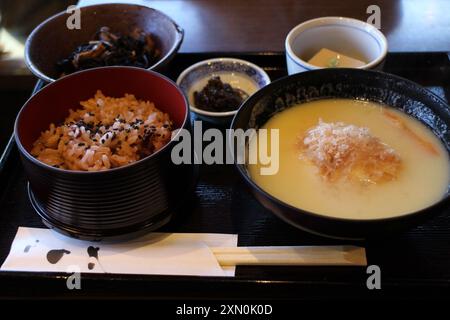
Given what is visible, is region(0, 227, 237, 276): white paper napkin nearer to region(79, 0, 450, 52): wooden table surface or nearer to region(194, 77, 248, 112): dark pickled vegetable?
region(194, 77, 248, 112): dark pickled vegetable

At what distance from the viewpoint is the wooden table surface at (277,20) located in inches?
93.3

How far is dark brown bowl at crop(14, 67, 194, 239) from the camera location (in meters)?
1.31

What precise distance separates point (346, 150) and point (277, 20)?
142 centimetres

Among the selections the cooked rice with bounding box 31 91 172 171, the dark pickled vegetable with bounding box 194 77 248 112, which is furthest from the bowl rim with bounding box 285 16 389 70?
the cooked rice with bounding box 31 91 172 171

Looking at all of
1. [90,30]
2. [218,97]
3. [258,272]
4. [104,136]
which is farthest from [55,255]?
[90,30]

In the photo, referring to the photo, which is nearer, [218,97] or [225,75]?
[218,97]

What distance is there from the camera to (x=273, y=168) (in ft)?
4.80

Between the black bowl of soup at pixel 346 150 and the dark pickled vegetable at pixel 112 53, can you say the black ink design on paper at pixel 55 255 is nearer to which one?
the black bowl of soup at pixel 346 150

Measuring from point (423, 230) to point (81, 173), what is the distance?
43.6 inches

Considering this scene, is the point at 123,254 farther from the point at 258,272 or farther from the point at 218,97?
the point at 218,97

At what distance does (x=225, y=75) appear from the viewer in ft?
6.95

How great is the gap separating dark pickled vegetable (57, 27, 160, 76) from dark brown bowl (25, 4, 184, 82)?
52mm

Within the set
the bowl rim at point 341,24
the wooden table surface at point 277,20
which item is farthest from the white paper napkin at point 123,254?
the wooden table surface at point 277,20

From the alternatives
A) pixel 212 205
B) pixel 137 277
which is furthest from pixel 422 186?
pixel 137 277
